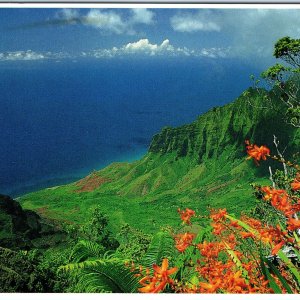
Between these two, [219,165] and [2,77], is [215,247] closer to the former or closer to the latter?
[219,165]

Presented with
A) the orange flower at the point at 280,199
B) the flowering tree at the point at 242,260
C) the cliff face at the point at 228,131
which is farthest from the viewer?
the cliff face at the point at 228,131

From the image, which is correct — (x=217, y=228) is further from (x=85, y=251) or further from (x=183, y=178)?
(x=85, y=251)

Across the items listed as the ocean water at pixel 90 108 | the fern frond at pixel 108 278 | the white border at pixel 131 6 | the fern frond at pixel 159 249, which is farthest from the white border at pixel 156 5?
the fern frond at pixel 108 278

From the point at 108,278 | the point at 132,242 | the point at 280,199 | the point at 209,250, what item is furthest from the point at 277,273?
the point at 132,242

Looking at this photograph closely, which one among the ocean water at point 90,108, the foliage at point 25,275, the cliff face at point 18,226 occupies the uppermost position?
the ocean water at point 90,108

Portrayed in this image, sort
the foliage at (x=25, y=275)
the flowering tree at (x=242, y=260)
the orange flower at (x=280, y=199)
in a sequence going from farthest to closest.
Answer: the foliage at (x=25, y=275) → the flowering tree at (x=242, y=260) → the orange flower at (x=280, y=199)

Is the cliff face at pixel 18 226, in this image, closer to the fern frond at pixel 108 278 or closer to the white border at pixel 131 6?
the white border at pixel 131 6

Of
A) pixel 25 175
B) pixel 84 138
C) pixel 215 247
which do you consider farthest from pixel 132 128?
pixel 215 247

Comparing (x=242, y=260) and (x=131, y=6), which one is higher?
(x=131, y=6)
